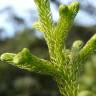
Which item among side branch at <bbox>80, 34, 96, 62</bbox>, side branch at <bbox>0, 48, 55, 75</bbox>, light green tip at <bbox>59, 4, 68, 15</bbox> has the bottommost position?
side branch at <bbox>0, 48, 55, 75</bbox>

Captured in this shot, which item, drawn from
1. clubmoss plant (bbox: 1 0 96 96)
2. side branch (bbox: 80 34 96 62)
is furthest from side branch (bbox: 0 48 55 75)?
side branch (bbox: 80 34 96 62)

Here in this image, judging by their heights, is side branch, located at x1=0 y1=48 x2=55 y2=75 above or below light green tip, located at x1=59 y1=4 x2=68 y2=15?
below

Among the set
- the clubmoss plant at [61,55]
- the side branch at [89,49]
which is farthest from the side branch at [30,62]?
the side branch at [89,49]

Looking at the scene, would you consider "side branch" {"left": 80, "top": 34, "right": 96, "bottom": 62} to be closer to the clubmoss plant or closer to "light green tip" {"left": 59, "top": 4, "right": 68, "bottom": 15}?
the clubmoss plant

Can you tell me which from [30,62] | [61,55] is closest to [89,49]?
[61,55]

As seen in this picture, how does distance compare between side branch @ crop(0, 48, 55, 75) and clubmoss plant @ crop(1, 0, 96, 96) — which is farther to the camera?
clubmoss plant @ crop(1, 0, 96, 96)

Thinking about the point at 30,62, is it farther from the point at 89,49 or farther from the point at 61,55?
the point at 89,49

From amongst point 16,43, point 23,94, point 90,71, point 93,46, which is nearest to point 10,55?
point 93,46
